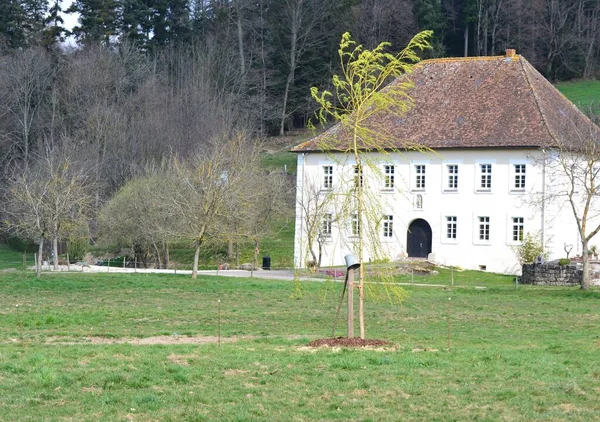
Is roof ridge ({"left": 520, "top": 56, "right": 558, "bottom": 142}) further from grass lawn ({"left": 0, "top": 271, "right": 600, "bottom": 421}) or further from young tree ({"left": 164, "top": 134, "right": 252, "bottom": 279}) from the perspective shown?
grass lawn ({"left": 0, "top": 271, "right": 600, "bottom": 421})

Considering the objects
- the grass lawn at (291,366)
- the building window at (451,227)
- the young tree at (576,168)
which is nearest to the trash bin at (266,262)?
the building window at (451,227)

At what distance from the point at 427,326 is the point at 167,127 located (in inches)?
2188

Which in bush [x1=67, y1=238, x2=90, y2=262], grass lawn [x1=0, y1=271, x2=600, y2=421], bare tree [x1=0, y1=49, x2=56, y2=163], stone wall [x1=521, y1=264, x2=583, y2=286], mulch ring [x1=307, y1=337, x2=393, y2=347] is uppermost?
bare tree [x1=0, y1=49, x2=56, y2=163]

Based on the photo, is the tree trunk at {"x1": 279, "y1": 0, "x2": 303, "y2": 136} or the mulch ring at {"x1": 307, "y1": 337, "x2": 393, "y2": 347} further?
the tree trunk at {"x1": 279, "y1": 0, "x2": 303, "y2": 136}

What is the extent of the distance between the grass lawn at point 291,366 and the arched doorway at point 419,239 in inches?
891

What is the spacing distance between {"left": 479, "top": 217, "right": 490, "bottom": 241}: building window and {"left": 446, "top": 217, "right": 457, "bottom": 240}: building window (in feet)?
4.36

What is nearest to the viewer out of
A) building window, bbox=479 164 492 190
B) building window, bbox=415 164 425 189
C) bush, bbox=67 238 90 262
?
building window, bbox=479 164 492 190

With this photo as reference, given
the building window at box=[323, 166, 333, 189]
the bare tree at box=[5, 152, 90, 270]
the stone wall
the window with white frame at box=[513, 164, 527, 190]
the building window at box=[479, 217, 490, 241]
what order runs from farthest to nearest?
the building window at box=[323, 166, 333, 189] → the building window at box=[479, 217, 490, 241] → the window with white frame at box=[513, 164, 527, 190] → the bare tree at box=[5, 152, 90, 270] → the stone wall

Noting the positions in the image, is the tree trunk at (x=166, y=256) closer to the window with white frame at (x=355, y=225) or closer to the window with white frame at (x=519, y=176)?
the window with white frame at (x=519, y=176)

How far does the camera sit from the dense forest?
283ft

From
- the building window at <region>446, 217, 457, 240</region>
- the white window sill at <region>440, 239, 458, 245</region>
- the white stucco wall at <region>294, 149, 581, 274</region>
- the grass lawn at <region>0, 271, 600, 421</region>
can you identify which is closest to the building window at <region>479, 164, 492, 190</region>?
the white stucco wall at <region>294, 149, 581, 274</region>

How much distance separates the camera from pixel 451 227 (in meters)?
55.5

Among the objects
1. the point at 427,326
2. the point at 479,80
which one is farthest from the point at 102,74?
the point at 427,326

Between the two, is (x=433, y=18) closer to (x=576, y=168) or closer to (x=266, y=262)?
(x=266, y=262)
